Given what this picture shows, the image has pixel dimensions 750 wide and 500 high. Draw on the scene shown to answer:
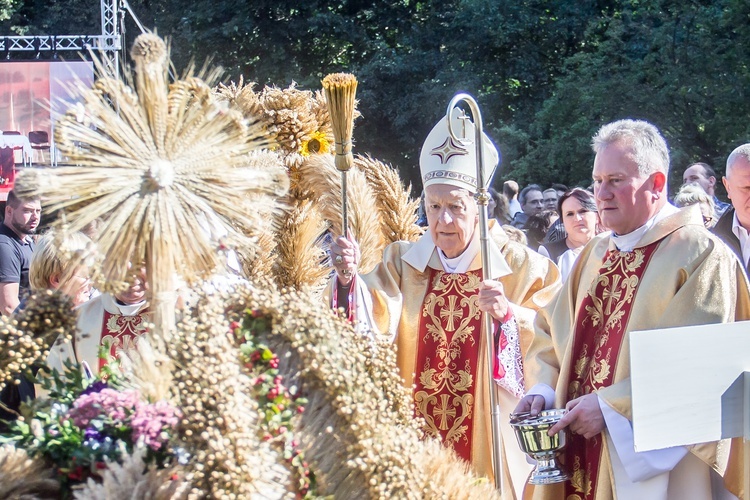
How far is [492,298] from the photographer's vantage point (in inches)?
158

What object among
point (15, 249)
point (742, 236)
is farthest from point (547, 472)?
point (15, 249)

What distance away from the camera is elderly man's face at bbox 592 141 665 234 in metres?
3.49

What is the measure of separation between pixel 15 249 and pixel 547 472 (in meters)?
3.71

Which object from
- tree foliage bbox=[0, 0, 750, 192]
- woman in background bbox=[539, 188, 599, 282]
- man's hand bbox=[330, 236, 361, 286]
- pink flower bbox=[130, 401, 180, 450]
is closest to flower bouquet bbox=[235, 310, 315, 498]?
pink flower bbox=[130, 401, 180, 450]

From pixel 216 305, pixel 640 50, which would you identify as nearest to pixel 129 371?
pixel 216 305

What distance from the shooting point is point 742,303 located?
3.40 m

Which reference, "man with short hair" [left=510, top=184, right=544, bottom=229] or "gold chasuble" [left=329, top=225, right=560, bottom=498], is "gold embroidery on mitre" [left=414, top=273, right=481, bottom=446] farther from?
"man with short hair" [left=510, top=184, right=544, bottom=229]

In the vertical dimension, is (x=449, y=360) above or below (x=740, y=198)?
below

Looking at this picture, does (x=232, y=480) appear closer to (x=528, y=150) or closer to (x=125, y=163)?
(x=125, y=163)

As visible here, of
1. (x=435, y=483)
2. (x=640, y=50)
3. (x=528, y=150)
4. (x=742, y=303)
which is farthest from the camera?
(x=528, y=150)

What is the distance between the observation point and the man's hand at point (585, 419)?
3.44 meters

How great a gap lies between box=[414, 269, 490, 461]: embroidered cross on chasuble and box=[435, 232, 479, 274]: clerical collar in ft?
0.09

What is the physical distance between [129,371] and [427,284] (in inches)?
108

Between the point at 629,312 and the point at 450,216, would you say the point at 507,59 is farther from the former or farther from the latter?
the point at 629,312
